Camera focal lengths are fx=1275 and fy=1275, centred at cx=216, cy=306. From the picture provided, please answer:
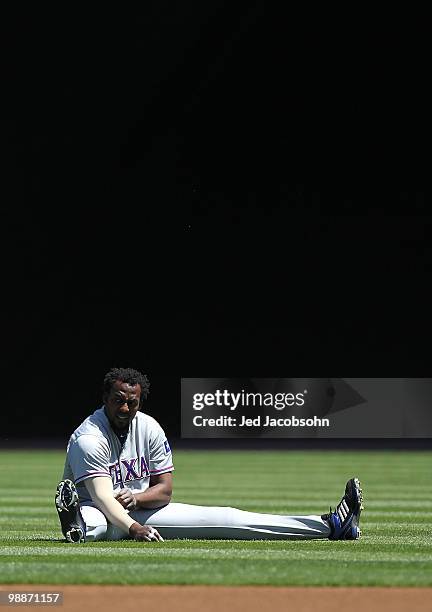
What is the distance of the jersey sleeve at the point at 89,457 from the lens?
7090 mm

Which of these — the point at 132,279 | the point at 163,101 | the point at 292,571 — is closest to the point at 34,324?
the point at 132,279

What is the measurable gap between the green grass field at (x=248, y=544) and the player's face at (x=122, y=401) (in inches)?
28.0

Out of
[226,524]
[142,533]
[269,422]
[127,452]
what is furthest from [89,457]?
[269,422]

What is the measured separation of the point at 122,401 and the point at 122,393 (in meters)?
0.05

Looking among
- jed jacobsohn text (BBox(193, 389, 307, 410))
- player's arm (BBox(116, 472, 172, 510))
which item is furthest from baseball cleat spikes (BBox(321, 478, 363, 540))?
jed jacobsohn text (BBox(193, 389, 307, 410))

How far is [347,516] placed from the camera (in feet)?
23.9

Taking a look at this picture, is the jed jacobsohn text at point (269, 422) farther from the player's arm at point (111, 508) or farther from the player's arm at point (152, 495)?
the player's arm at point (111, 508)

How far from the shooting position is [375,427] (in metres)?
22.2

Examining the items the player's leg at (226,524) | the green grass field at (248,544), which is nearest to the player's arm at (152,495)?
A: the player's leg at (226,524)

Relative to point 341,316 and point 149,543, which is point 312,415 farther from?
point 149,543

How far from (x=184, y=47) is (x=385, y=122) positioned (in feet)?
14.9

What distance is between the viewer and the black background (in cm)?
2638

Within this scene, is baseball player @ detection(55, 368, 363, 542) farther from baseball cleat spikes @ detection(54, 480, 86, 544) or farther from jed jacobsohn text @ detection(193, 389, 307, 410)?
jed jacobsohn text @ detection(193, 389, 307, 410)

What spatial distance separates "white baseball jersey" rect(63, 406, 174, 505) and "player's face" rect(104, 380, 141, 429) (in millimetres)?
102
